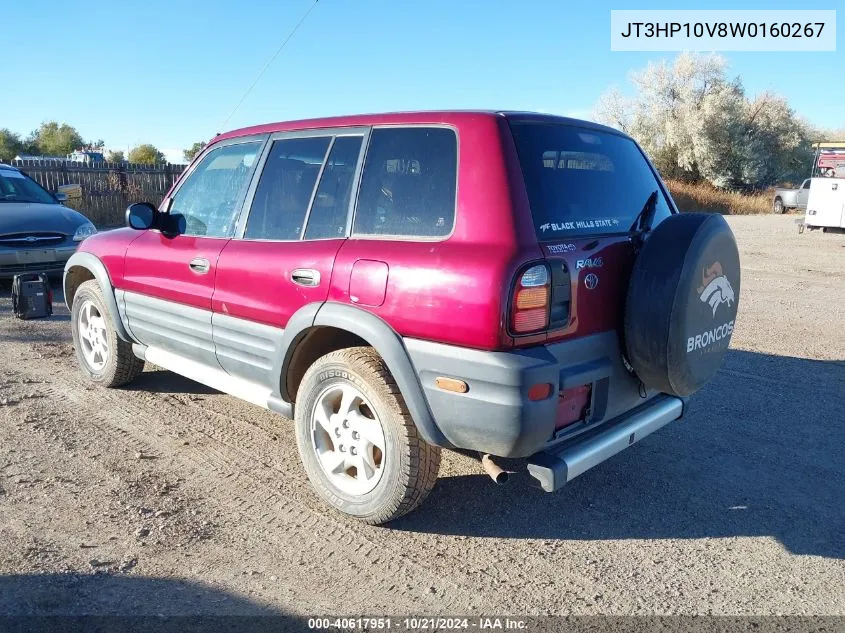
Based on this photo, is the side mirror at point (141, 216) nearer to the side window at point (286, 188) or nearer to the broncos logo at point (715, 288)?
the side window at point (286, 188)

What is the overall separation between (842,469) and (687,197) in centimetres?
3447

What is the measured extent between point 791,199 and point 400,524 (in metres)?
36.6

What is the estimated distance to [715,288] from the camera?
10.5 feet

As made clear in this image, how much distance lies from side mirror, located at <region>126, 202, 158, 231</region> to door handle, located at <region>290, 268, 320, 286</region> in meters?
1.52

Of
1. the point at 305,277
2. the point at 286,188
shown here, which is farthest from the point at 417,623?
the point at 286,188

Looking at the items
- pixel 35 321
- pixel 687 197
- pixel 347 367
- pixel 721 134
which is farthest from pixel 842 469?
pixel 721 134

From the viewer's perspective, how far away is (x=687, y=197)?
35.7 m

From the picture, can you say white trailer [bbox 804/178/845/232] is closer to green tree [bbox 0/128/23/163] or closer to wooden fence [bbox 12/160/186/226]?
wooden fence [bbox 12/160/186/226]

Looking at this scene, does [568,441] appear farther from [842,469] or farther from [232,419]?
[232,419]

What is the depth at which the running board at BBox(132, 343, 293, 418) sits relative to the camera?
378 cm

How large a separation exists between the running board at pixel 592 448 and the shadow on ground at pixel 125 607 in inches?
44.4

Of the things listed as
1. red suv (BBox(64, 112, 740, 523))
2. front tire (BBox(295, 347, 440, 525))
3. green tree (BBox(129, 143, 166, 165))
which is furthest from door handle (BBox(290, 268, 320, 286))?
green tree (BBox(129, 143, 166, 165))

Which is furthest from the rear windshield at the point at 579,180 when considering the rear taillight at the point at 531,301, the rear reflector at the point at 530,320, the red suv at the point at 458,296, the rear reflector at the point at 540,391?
the rear reflector at the point at 540,391

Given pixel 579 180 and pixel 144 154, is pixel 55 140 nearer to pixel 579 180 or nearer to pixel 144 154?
pixel 144 154
